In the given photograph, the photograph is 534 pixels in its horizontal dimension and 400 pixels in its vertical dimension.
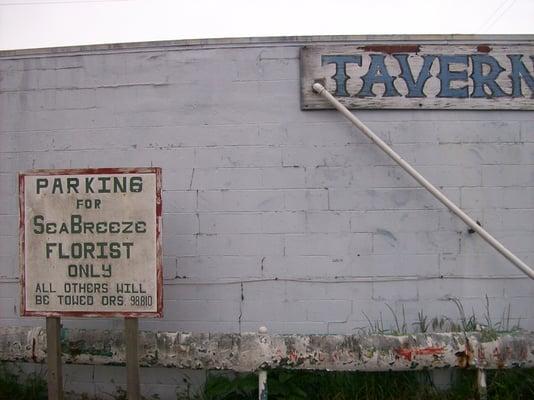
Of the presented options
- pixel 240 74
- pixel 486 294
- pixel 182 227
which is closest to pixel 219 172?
pixel 182 227

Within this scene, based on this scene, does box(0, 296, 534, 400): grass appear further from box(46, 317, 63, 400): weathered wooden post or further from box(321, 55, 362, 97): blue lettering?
box(321, 55, 362, 97): blue lettering

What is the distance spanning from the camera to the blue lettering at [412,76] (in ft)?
15.2

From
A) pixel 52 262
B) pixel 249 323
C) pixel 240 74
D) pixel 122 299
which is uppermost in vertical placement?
pixel 240 74

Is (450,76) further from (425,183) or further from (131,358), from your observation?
(131,358)

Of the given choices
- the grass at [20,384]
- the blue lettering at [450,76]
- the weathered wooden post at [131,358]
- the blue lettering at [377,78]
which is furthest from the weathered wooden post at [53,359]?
the blue lettering at [450,76]

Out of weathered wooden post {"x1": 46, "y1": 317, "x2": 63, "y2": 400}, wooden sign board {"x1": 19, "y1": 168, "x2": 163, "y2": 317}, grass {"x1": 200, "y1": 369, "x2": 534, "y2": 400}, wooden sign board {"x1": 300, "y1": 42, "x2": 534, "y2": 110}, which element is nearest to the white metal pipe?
wooden sign board {"x1": 300, "y1": 42, "x2": 534, "y2": 110}

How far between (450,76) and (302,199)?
1659mm

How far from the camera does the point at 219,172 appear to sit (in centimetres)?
469

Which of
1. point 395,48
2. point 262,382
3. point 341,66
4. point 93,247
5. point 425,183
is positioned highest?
point 395,48

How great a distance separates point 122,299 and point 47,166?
181cm

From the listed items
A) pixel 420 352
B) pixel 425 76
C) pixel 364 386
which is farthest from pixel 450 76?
pixel 364 386

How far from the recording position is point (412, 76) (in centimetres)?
464

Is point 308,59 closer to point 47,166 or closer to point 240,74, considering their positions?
point 240,74

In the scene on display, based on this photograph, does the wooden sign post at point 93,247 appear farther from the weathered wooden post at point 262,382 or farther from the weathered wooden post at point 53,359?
the weathered wooden post at point 262,382
